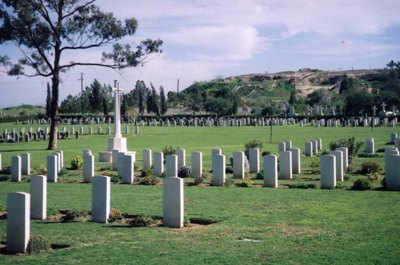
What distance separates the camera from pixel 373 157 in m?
26.4

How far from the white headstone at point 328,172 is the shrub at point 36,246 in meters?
10.1

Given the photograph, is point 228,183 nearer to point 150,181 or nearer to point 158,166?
point 150,181

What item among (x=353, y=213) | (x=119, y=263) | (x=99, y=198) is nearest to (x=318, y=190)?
(x=353, y=213)

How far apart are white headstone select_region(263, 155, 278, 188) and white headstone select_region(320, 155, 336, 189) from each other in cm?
154

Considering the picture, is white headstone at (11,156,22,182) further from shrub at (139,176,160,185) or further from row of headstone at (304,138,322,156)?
row of headstone at (304,138,322,156)

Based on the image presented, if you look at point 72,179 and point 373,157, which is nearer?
point 72,179

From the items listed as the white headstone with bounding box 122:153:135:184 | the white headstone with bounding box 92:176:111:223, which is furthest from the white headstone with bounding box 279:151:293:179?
the white headstone with bounding box 92:176:111:223

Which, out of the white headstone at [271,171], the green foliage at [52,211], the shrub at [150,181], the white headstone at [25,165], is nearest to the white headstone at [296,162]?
the white headstone at [271,171]

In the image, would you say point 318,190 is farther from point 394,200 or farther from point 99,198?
point 99,198

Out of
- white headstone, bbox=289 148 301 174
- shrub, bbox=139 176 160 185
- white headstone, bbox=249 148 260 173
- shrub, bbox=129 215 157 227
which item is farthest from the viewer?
white headstone, bbox=249 148 260 173

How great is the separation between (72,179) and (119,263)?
13.0m

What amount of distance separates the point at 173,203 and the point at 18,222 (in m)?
3.27

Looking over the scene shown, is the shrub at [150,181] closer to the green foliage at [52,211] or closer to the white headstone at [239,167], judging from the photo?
the white headstone at [239,167]

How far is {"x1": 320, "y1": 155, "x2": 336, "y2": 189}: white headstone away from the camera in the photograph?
1666 centimetres
